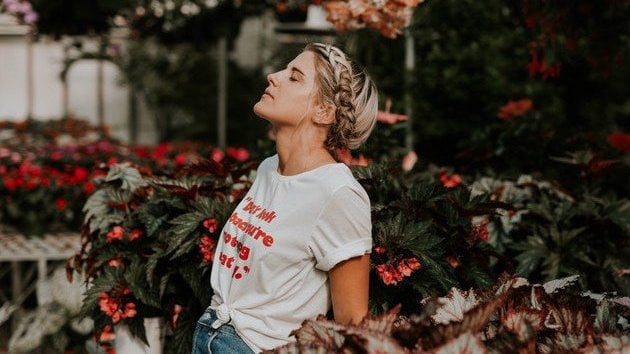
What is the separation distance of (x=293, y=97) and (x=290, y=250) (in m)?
0.38

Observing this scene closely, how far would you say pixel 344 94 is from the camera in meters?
1.87

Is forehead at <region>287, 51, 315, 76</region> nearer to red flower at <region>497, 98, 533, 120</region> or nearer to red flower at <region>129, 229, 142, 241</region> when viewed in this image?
red flower at <region>129, 229, 142, 241</region>

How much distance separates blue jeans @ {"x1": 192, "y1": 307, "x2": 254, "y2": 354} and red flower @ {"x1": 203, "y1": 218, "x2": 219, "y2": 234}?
512 millimetres

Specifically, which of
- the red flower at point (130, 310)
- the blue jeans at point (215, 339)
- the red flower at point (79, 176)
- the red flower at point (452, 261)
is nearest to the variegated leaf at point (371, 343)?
the blue jeans at point (215, 339)

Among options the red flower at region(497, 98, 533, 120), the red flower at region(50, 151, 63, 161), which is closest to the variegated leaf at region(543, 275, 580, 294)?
the red flower at region(497, 98, 533, 120)

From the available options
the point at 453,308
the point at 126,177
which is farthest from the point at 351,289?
the point at 126,177

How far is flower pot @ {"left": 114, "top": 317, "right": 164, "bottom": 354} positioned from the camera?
8.84 feet

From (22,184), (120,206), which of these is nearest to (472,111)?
(22,184)

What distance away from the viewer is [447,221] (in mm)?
2420

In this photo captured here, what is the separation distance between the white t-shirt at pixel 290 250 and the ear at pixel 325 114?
120 mm

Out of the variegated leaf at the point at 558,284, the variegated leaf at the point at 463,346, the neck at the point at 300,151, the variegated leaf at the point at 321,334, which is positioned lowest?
the variegated leaf at the point at 558,284

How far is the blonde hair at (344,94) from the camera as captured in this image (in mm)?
1860

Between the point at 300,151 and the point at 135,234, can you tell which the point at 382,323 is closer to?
the point at 300,151

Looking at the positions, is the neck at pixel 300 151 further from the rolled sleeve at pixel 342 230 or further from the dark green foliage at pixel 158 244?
the dark green foliage at pixel 158 244
